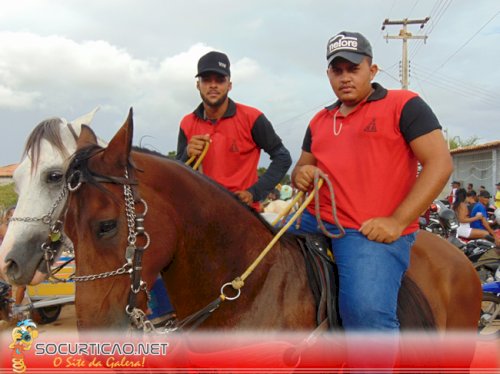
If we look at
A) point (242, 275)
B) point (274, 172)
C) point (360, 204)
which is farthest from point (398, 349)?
point (274, 172)

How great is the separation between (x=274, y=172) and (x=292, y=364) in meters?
1.89

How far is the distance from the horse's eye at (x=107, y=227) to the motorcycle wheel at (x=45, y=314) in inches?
266

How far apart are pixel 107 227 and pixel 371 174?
1464mm

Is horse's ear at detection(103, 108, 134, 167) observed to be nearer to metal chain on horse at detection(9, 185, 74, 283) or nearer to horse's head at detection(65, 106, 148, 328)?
horse's head at detection(65, 106, 148, 328)

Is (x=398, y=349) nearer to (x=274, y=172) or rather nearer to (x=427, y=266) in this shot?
(x=427, y=266)

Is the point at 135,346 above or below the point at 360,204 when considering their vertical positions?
below

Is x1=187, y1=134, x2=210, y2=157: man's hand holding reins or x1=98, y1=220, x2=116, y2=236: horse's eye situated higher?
x1=187, y1=134, x2=210, y2=157: man's hand holding reins

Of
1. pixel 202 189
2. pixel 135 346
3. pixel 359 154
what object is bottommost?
pixel 135 346

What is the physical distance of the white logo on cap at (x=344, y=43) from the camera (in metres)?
2.58

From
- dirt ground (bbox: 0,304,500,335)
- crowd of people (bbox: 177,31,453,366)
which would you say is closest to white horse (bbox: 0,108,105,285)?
crowd of people (bbox: 177,31,453,366)

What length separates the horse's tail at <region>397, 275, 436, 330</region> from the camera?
260 cm

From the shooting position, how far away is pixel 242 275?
233 cm

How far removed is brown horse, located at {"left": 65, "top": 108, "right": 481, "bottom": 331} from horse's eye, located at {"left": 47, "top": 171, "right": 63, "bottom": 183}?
71 cm

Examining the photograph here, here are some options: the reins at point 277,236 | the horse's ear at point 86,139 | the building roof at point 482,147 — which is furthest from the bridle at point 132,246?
the building roof at point 482,147
